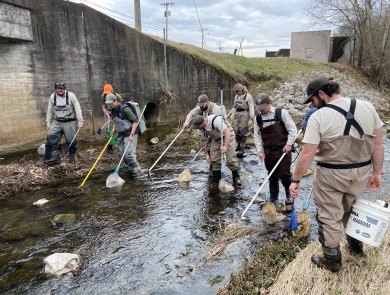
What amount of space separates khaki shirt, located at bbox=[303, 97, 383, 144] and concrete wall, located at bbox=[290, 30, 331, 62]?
101 ft

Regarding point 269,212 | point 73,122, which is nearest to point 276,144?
point 269,212

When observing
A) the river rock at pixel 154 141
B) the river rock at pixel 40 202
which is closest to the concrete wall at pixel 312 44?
the river rock at pixel 154 141

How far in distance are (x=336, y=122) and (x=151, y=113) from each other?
514 inches

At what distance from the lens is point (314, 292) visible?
3059mm

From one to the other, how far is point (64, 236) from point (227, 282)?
9.10 feet

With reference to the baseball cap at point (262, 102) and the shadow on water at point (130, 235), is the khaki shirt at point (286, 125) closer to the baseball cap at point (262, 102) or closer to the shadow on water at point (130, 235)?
the baseball cap at point (262, 102)

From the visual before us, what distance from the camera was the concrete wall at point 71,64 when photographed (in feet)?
31.2

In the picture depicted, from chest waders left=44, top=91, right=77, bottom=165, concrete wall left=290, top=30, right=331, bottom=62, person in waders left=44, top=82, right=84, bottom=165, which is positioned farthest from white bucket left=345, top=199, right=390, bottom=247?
concrete wall left=290, top=30, right=331, bottom=62

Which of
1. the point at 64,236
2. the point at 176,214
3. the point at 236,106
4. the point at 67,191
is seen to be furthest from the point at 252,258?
the point at 236,106

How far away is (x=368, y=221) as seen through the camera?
3035 mm

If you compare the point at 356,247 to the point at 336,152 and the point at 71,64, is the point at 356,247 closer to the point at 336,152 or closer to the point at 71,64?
the point at 336,152

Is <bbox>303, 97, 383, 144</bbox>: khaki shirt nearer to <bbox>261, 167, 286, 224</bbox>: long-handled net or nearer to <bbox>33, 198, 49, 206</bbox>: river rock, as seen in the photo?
<bbox>261, 167, 286, 224</bbox>: long-handled net

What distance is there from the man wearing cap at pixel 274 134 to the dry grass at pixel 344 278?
77.9 inches

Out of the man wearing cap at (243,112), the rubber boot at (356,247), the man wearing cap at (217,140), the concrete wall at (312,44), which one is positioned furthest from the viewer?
the concrete wall at (312,44)
